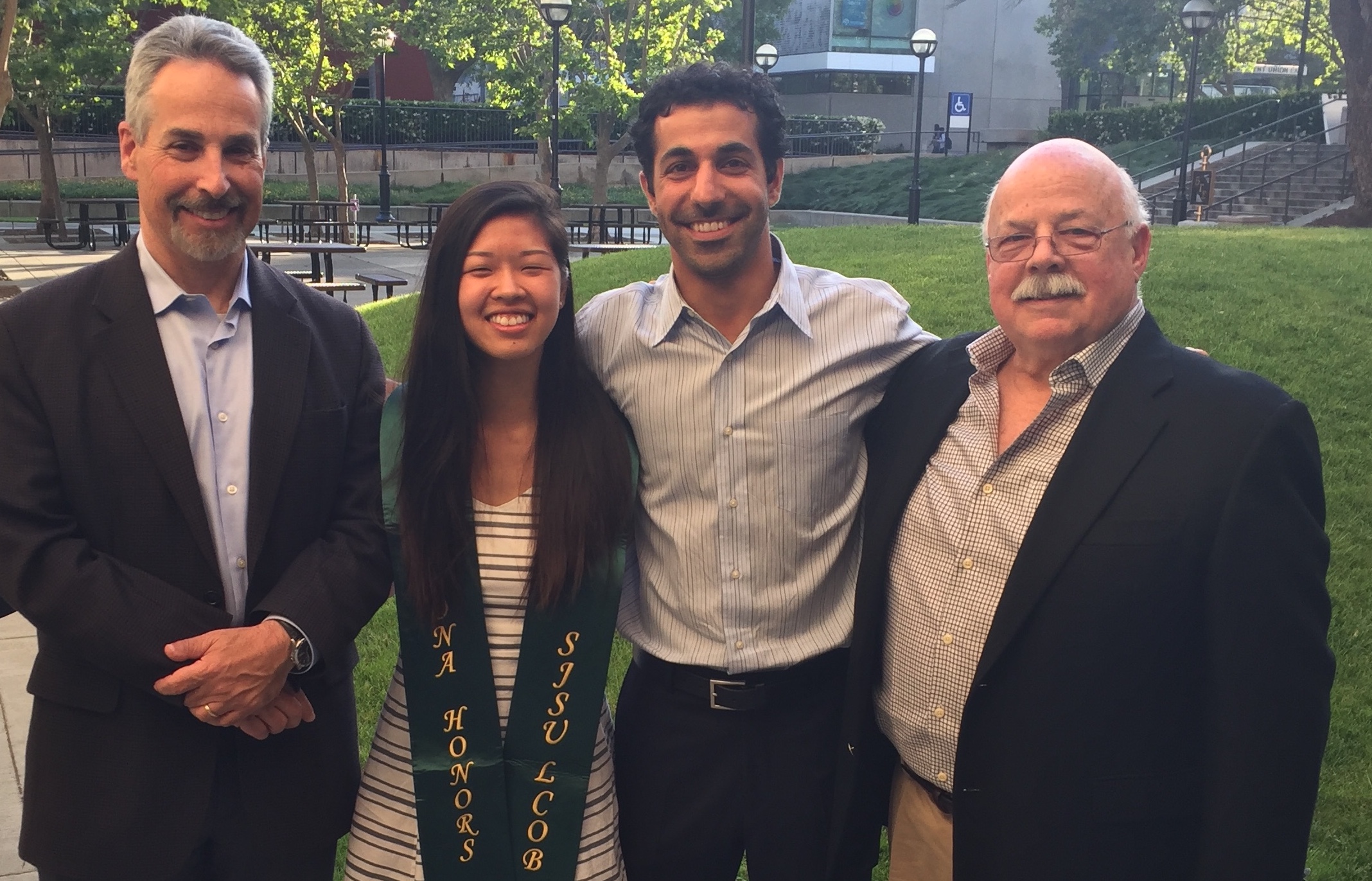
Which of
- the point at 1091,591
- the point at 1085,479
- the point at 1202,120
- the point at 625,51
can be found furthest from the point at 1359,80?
the point at 1091,591

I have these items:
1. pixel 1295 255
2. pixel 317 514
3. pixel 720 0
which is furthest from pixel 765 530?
pixel 720 0

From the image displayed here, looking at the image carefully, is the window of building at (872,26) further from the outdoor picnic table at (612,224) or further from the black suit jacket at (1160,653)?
the black suit jacket at (1160,653)

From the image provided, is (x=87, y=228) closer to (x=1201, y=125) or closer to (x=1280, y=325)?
(x=1280, y=325)

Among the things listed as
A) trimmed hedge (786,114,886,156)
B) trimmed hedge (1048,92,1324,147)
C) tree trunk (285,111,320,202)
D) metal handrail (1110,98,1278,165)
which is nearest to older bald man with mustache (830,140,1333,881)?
tree trunk (285,111,320,202)

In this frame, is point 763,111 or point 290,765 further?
point 763,111

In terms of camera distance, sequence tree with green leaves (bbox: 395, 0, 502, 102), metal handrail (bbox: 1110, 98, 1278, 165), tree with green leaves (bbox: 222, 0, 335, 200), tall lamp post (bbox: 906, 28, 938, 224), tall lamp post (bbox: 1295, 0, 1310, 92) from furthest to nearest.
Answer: tall lamp post (bbox: 1295, 0, 1310, 92), metal handrail (bbox: 1110, 98, 1278, 165), tree with green leaves (bbox: 395, 0, 502, 102), tall lamp post (bbox: 906, 28, 938, 224), tree with green leaves (bbox: 222, 0, 335, 200)

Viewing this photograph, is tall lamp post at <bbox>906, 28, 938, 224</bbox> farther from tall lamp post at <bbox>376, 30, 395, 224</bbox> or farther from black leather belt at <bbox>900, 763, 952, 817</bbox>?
black leather belt at <bbox>900, 763, 952, 817</bbox>

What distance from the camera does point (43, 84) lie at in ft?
68.9

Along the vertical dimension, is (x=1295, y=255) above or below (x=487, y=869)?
above

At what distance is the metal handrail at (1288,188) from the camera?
2122cm

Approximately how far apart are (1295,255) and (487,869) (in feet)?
33.8

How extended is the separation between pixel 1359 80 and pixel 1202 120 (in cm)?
1575

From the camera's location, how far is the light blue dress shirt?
2428 mm

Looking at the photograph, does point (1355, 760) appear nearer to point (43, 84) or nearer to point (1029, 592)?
point (1029, 592)
